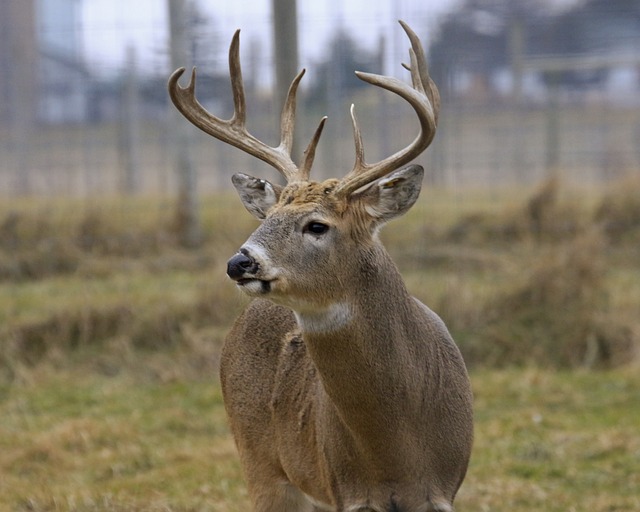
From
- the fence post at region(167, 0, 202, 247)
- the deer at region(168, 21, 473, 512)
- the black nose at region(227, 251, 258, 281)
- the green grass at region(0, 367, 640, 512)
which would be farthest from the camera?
the fence post at region(167, 0, 202, 247)

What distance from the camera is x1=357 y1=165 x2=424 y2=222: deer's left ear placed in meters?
4.41

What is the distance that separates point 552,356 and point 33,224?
4901 millimetres

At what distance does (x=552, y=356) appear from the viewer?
8.66 meters

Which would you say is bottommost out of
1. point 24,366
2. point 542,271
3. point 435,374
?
point 24,366

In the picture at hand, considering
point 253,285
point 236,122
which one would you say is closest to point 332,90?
point 236,122

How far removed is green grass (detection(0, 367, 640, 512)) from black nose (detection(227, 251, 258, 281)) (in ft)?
7.27

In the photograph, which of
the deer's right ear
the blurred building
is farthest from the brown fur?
the blurred building

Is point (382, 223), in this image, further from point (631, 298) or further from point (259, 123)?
point (259, 123)

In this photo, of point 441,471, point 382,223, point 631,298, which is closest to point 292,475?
point 441,471

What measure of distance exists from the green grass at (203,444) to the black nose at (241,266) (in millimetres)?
2215

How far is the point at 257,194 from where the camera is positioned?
4785 millimetres

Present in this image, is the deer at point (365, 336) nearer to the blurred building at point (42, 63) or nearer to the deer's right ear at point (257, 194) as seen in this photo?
the deer's right ear at point (257, 194)

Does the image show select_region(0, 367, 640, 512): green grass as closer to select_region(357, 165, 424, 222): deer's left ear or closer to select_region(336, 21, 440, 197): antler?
select_region(357, 165, 424, 222): deer's left ear

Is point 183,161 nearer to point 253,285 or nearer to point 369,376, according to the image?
point 369,376
